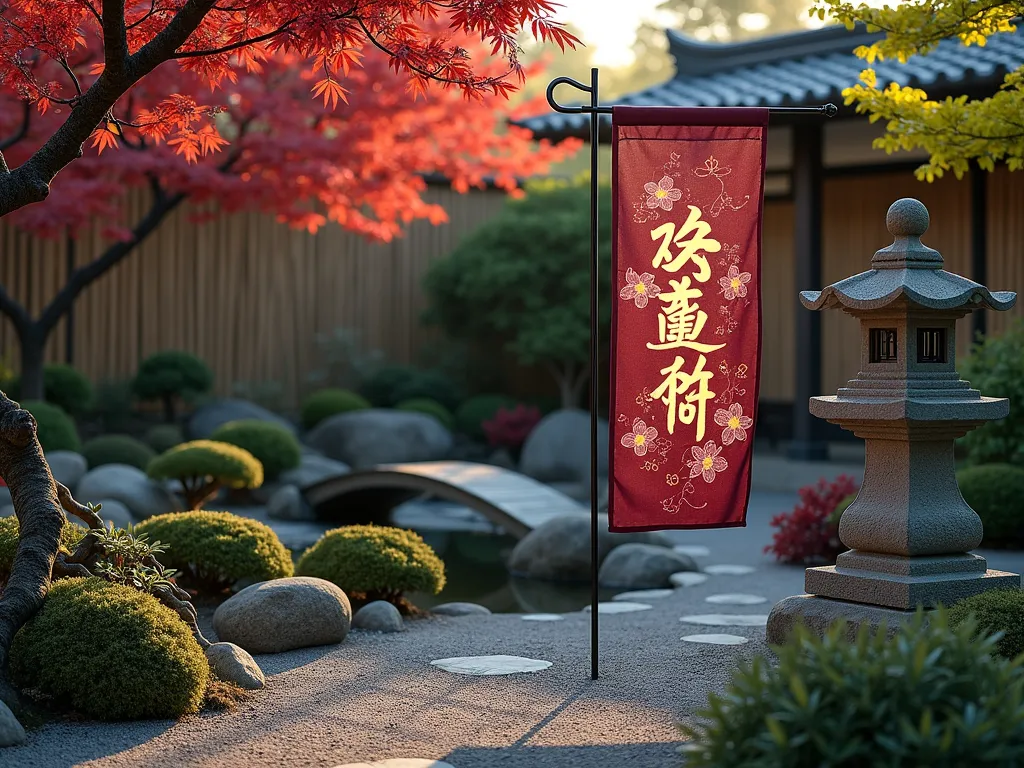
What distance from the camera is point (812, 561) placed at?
8.54 meters

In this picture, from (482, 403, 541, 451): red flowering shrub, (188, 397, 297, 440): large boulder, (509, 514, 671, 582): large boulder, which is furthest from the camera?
(482, 403, 541, 451): red flowering shrub

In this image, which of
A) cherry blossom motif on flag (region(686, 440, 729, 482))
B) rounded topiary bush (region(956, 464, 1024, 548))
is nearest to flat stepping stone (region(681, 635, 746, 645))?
cherry blossom motif on flag (region(686, 440, 729, 482))

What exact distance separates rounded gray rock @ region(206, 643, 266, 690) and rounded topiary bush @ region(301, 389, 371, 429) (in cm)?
1042

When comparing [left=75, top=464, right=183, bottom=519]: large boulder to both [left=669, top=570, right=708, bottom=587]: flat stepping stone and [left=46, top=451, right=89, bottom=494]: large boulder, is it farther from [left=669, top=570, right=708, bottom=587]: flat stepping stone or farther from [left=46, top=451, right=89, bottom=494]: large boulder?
[left=669, top=570, right=708, bottom=587]: flat stepping stone

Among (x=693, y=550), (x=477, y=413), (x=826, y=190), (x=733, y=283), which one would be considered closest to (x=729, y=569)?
(x=693, y=550)

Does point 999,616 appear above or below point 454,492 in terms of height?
above

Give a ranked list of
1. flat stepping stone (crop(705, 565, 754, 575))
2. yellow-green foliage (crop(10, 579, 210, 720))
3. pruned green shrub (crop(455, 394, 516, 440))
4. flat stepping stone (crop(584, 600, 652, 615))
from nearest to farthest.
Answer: yellow-green foliage (crop(10, 579, 210, 720)) < flat stepping stone (crop(584, 600, 652, 615)) < flat stepping stone (crop(705, 565, 754, 575)) < pruned green shrub (crop(455, 394, 516, 440))

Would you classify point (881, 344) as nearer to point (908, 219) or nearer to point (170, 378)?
point (908, 219)

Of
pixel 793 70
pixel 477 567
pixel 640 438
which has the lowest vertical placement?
pixel 477 567

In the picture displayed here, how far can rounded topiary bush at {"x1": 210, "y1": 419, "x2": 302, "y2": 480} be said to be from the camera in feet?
41.7

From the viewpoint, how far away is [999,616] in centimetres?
444

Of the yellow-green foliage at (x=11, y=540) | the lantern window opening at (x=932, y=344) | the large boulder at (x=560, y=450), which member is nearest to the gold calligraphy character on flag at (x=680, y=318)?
the lantern window opening at (x=932, y=344)

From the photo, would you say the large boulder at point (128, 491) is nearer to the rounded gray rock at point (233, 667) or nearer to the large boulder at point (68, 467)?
the large boulder at point (68, 467)

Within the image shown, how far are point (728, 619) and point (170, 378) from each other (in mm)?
9158
